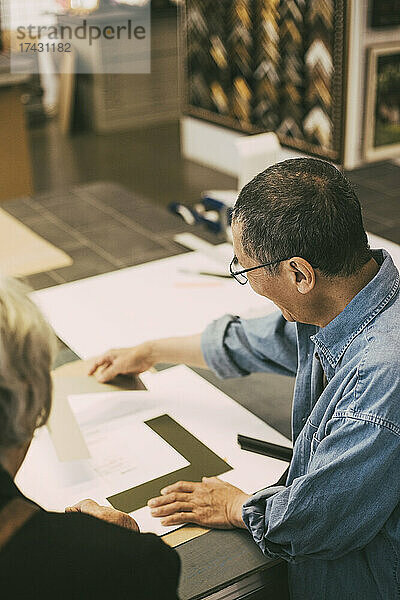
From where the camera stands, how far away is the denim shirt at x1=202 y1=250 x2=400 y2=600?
1.12 meters

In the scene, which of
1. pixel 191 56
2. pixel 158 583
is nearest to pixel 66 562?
pixel 158 583

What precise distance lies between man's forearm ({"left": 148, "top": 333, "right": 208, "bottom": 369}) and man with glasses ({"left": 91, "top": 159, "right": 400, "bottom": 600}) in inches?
15.3

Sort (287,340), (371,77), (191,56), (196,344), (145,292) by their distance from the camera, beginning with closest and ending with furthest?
(287,340)
(196,344)
(145,292)
(371,77)
(191,56)

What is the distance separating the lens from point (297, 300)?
1258 mm

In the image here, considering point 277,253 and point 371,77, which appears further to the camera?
point 371,77

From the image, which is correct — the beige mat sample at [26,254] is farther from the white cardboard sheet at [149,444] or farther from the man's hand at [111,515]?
the man's hand at [111,515]

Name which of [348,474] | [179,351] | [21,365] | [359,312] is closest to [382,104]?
[179,351]

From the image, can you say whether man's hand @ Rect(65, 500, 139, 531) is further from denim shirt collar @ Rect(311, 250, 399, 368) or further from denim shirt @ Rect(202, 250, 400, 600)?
denim shirt collar @ Rect(311, 250, 399, 368)

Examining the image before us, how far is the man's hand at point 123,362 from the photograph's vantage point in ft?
5.63

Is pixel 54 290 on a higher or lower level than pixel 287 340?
lower

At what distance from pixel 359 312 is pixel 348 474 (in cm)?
26

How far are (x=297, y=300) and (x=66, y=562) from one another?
23.3 inches

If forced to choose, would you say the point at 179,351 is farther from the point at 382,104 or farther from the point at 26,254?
the point at 382,104

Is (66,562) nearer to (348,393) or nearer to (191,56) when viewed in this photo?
(348,393)
